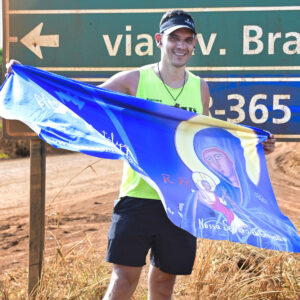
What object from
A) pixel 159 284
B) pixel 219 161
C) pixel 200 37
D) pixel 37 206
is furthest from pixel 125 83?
pixel 37 206

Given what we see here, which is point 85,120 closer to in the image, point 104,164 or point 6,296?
point 6,296

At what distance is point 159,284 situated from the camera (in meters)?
2.77

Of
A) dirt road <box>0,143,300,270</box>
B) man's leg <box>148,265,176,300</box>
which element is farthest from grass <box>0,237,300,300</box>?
man's leg <box>148,265,176,300</box>

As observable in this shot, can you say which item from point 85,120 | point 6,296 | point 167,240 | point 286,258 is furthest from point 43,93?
point 286,258

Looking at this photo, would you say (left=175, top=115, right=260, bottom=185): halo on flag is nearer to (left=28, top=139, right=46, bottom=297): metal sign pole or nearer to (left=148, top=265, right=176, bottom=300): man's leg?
(left=148, top=265, right=176, bottom=300): man's leg

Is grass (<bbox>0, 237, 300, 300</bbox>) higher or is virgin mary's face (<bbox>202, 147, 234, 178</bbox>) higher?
virgin mary's face (<bbox>202, 147, 234, 178</bbox>)

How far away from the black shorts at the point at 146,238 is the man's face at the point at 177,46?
2.36ft

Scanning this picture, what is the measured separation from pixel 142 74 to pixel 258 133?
0.83 meters

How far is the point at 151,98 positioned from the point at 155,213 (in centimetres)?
59

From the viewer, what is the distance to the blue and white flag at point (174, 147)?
8.78ft

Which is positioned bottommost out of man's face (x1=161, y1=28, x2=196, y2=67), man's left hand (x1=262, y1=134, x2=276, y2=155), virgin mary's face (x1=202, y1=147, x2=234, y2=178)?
virgin mary's face (x1=202, y1=147, x2=234, y2=178)

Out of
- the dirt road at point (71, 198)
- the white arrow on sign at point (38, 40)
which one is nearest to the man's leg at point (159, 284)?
the dirt road at point (71, 198)

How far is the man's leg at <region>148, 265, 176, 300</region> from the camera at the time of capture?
2.75 metres

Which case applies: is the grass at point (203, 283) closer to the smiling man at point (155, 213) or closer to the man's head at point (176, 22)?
the smiling man at point (155, 213)
